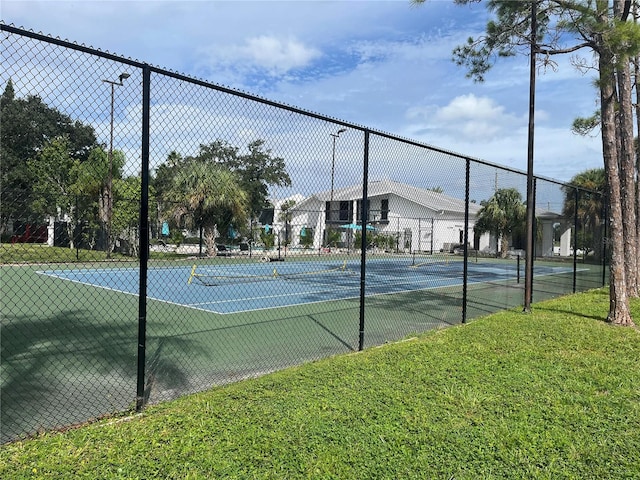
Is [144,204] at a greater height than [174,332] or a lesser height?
greater

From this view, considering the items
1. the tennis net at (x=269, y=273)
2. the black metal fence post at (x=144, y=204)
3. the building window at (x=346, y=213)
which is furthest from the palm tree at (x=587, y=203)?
the black metal fence post at (x=144, y=204)

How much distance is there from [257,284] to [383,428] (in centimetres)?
1146

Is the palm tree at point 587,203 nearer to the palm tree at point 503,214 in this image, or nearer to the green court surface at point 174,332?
the palm tree at point 503,214

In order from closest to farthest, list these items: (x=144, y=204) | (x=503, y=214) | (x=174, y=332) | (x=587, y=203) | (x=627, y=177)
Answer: (x=144, y=204), (x=174, y=332), (x=627, y=177), (x=587, y=203), (x=503, y=214)

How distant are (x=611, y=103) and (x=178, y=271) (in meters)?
15.2

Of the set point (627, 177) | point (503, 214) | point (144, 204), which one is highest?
point (503, 214)

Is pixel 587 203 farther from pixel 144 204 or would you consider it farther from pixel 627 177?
pixel 144 204

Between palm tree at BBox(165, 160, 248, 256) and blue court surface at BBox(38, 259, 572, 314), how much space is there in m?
3.61

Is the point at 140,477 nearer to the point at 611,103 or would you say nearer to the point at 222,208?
the point at 222,208

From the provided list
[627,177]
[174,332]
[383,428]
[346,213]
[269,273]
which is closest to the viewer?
[383,428]

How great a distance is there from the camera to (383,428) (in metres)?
3.58

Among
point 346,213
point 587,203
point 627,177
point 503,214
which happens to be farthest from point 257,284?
point 503,214

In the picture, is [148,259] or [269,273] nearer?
[148,259]

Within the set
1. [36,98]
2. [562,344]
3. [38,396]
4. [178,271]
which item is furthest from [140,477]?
[178,271]
